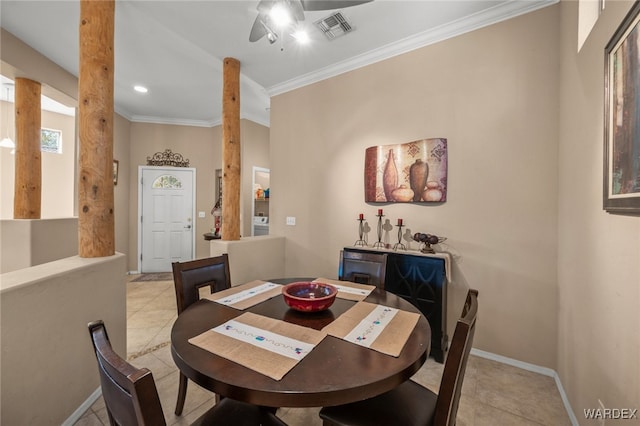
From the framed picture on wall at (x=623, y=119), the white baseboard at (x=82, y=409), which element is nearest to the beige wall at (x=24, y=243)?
the white baseboard at (x=82, y=409)

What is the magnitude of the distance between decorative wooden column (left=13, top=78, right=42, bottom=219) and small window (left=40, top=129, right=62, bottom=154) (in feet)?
6.14

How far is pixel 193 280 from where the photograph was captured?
171 cm

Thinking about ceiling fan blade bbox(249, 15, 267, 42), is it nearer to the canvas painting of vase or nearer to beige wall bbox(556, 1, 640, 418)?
the canvas painting of vase

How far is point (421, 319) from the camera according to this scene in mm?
1275

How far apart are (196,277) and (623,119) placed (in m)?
2.37

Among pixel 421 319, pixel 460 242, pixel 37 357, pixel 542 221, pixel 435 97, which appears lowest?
pixel 37 357

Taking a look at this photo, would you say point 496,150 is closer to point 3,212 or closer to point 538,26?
point 538,26

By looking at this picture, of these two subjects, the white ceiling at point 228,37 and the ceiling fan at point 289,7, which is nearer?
the ceiling fan at point 289,7

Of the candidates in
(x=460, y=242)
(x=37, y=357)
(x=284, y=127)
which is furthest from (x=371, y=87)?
(x=37, y=357)

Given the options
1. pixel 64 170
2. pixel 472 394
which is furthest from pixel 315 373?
pixel 64 170

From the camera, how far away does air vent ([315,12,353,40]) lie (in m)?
2.38

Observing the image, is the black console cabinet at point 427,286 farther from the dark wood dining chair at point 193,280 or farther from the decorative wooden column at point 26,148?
the decorative wooden column at point 26,148

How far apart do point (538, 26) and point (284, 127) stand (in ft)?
9.16

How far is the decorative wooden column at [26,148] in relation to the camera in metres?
3.10
